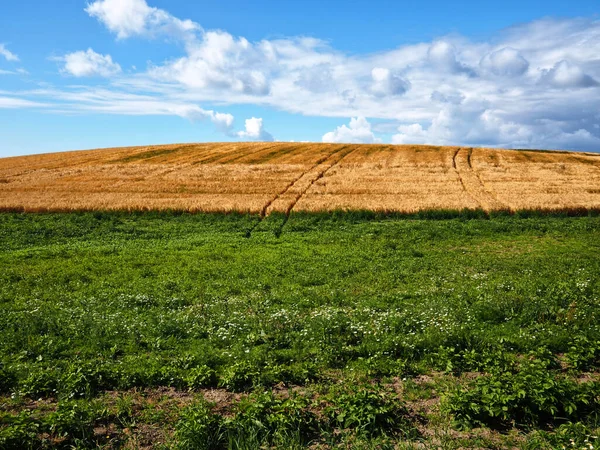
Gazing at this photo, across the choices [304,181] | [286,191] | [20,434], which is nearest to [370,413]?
[20,434]

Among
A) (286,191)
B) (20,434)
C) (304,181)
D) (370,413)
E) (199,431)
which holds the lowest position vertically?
(20,434)

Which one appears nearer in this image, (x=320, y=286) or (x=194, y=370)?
(x=194, y=370)

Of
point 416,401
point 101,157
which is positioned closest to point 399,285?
point 416,401

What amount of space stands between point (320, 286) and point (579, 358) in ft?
26.1

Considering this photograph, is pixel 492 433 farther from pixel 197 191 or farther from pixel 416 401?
pixel 197 191

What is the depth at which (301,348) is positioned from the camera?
1034cm

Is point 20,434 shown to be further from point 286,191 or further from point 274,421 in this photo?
point 286,191

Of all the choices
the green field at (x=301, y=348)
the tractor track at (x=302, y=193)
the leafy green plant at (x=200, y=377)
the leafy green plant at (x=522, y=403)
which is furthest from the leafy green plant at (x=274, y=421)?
the tractor track at (x=302, y=193)

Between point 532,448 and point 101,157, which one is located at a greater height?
point 101,157

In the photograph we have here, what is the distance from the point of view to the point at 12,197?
35.8 m

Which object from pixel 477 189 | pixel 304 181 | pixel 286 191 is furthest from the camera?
pixel 304 181

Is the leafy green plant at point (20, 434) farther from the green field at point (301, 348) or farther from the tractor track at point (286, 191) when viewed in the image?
the tractor track at point (286, 191)

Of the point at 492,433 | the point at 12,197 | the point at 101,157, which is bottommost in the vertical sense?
the point at 492,433

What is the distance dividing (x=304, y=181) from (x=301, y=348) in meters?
31.8
